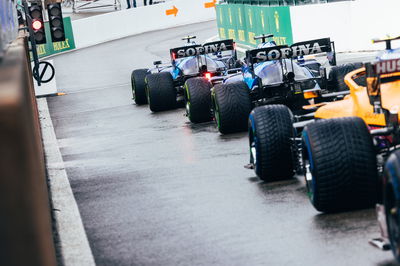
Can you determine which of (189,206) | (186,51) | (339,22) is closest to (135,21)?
(339,22)

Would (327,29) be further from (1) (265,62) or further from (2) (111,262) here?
(2) (111,262)

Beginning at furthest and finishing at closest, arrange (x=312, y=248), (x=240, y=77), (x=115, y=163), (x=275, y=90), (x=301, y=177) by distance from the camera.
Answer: (x=240, y=77) → (x=275, y=90) → (x=115, y=163) → (x=301, y=177) → (x=312, y=248)

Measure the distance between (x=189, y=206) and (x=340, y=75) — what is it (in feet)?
19.4

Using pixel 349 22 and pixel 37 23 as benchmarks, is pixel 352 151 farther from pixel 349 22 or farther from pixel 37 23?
pixel 37 23

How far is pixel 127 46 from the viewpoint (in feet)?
148

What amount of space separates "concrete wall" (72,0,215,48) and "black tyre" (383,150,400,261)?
42.7 metres

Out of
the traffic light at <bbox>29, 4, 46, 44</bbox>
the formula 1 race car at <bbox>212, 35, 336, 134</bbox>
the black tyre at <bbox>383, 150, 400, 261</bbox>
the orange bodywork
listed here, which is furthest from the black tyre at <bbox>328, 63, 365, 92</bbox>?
the traffic light at <bbox>29, 4, 46, 44</bbox>

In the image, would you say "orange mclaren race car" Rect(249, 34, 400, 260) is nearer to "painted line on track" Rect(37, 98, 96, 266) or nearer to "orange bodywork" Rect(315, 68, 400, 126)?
"orange bodywork" Rect(315, 68, 400, 126)

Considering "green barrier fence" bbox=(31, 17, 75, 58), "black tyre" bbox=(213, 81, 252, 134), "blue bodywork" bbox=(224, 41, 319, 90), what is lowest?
"green barrier fence" bbox=(31, 17, 75, 58)

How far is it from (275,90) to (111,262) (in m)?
7.63

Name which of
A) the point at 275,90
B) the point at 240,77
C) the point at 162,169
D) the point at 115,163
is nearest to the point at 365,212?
the point at 162,169

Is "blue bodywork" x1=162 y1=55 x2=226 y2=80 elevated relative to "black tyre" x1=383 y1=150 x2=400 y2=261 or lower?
lower

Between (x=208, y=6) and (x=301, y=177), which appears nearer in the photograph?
(x=301, y=177)

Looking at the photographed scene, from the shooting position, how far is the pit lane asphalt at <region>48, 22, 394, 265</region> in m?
7.43
